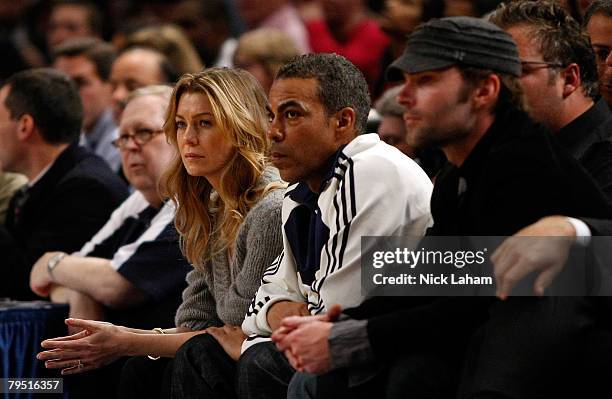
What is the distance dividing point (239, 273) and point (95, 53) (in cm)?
377

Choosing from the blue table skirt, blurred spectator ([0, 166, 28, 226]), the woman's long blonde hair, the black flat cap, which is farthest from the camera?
blurred spectator ([0, 166, 28, 226])

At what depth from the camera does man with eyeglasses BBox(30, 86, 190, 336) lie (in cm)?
453

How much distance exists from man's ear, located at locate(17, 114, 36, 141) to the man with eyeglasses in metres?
0.75

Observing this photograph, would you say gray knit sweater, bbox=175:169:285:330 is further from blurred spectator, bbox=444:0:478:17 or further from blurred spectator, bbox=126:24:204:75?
blurred spectator, bbox=126:24:204:75

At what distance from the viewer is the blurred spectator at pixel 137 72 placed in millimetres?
6707

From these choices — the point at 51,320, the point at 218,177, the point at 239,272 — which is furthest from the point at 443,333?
the point at 51,320

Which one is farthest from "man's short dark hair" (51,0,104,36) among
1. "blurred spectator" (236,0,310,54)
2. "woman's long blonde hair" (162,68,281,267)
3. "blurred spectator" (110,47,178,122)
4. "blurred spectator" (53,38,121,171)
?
"woman's long blonde hair" (162,68,281,267)

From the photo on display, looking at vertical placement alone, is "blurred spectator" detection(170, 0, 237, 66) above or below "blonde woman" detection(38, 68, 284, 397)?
above

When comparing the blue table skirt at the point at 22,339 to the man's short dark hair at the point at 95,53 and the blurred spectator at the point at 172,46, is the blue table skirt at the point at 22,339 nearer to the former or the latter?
the man's short dark hair at the point at 95,53

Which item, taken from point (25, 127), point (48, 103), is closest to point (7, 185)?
point (25, 127)

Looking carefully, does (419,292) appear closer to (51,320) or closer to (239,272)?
(239,272)

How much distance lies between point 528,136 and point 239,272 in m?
1.29

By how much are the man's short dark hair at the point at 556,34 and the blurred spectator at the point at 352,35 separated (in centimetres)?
301

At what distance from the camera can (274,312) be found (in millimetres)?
3455
